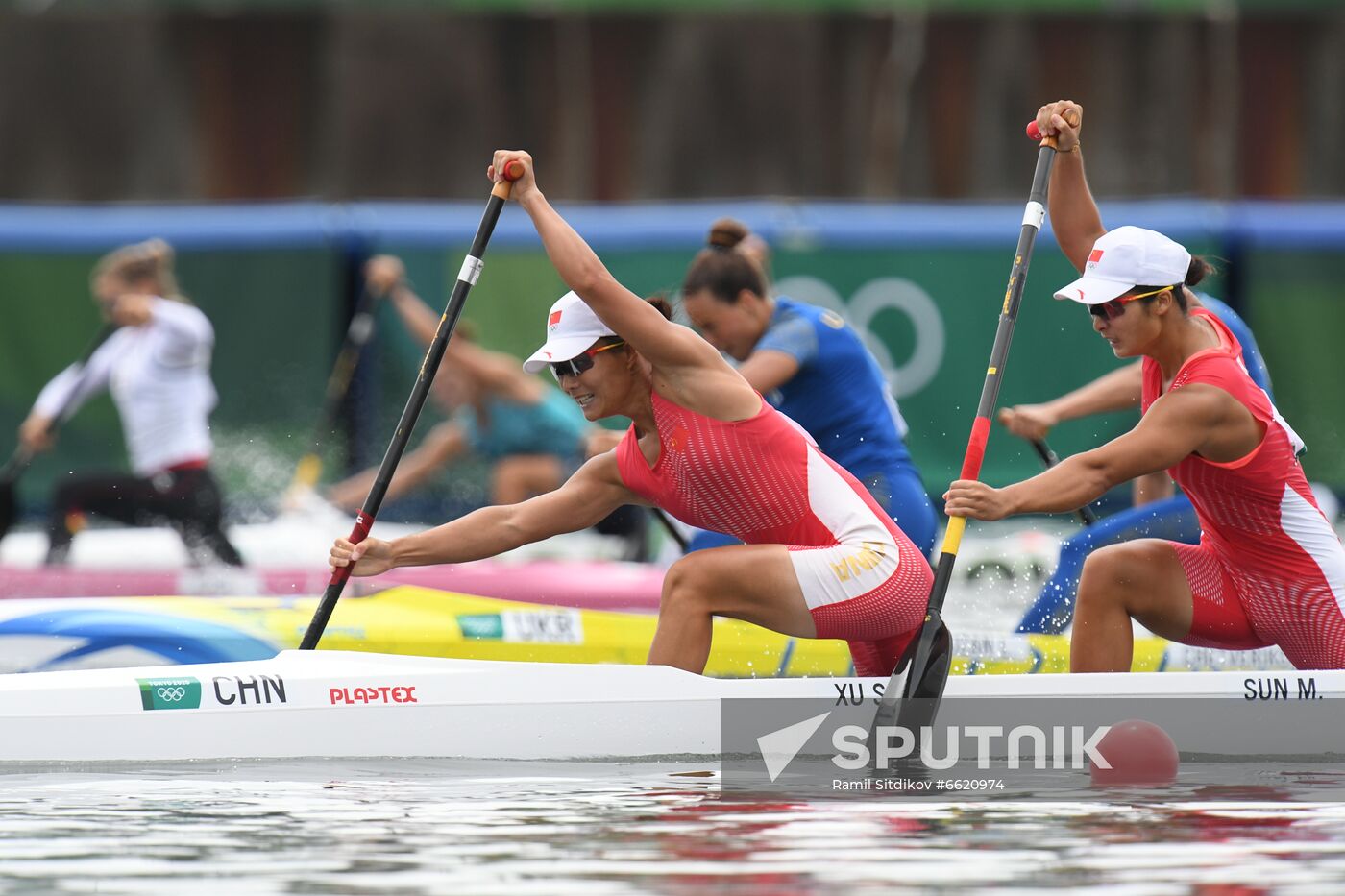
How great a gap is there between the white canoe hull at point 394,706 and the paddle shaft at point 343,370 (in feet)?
24.2

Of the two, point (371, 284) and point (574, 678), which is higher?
point (371, 284)

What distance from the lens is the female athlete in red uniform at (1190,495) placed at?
5664 mm

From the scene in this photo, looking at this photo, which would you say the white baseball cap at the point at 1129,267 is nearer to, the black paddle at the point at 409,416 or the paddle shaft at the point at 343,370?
the black paddle at the point at 409,416

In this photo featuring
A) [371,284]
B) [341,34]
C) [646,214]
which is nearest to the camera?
[371,284]

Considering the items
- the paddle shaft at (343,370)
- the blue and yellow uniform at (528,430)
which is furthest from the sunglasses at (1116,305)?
the paddle shaft at (343,370)

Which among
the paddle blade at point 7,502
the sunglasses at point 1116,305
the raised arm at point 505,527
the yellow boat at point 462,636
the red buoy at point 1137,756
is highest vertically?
the paddle blade at point 7,502

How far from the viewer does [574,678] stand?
19.4 feet

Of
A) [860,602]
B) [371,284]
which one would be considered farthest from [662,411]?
[371,284]

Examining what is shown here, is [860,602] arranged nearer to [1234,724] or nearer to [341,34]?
[1234,724]

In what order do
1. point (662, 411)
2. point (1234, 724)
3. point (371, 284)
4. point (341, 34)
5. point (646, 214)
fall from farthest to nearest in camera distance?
1. point (341, 34)
2. point (646, 214)
3. point (371, 284)
4. point (1234, 724)
5. point (662, 411)

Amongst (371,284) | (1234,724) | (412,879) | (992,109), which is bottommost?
(412,879)

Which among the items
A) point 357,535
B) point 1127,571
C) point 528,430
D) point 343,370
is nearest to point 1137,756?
point 1127,571

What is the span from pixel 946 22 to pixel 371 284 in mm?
5111

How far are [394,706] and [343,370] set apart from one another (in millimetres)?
7869
